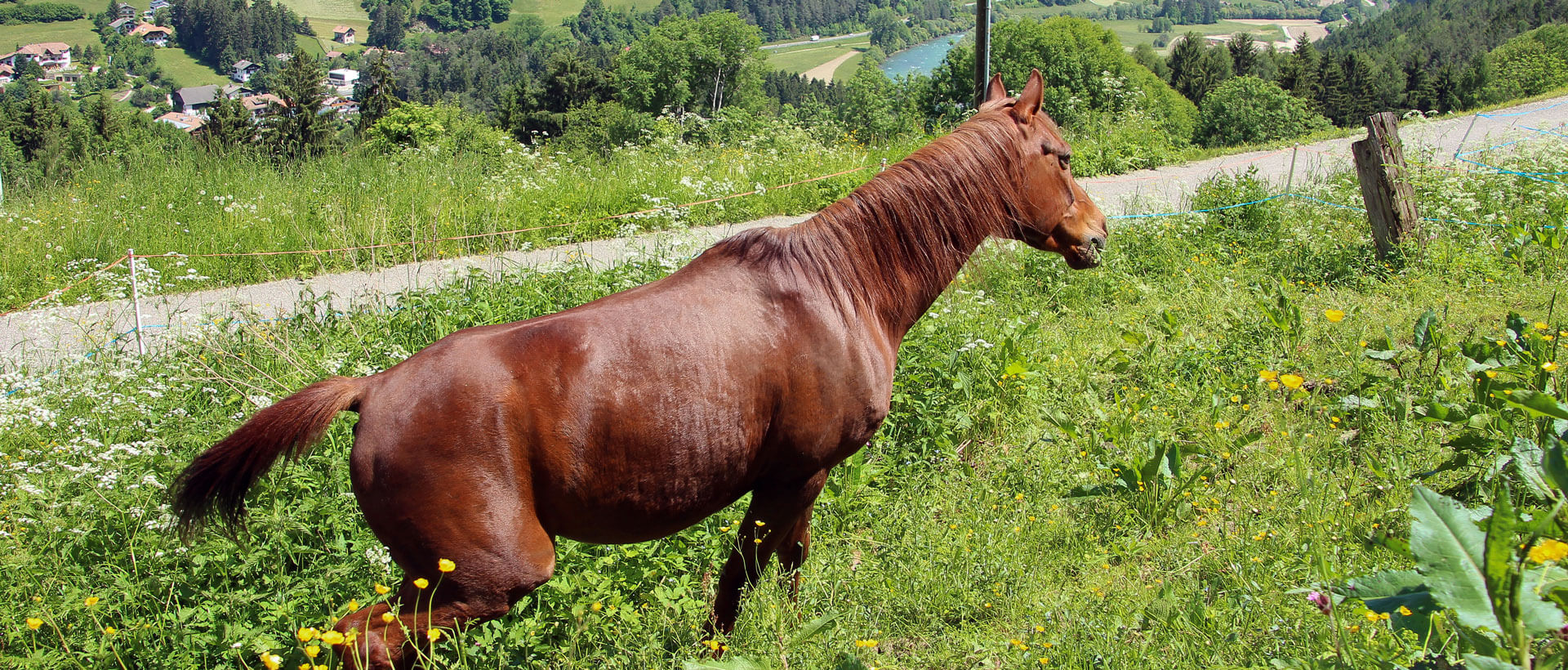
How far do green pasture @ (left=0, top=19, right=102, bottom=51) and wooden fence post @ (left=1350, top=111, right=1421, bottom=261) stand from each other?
173m

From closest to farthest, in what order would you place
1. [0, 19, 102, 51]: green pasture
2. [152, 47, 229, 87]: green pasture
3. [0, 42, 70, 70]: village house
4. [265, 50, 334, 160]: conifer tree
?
1. [265, 50, 334, 160]: conifer tree
2. [0, 42, 70, 70]: village house
3. [152, 47, 229, 87]: green pasture
4. [0, 19, 102, 51]: green pasture

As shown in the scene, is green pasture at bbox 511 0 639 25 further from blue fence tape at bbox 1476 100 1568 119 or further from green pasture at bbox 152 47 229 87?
blue fence tape at bbox 1476 100 1568 119

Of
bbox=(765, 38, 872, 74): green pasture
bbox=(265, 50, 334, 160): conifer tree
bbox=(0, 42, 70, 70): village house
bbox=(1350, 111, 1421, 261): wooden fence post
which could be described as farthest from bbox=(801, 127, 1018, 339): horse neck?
bbox=(0, 42, 70, 70): village house

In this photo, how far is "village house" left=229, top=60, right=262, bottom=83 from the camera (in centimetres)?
12838

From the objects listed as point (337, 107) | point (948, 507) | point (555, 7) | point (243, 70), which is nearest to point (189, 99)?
point (243, 70)

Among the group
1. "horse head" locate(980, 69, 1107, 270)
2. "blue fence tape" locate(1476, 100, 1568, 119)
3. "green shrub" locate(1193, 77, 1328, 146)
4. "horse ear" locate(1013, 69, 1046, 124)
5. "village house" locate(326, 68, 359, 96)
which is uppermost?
"horse ear" locate(1013, 69, 1046, 124)

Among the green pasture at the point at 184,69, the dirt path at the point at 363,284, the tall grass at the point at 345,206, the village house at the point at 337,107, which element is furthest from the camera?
the green pasture at the point at 184,69

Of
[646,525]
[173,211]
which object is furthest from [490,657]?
[173,211]

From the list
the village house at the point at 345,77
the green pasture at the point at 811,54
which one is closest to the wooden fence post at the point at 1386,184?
the green pasture at the point at 811,54

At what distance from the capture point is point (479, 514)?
2422 millimetres

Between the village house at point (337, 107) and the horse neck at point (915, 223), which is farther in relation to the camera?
the village house at point (337, 107)

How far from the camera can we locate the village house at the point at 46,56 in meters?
111

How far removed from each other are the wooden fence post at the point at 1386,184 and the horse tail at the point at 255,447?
25.3 ft

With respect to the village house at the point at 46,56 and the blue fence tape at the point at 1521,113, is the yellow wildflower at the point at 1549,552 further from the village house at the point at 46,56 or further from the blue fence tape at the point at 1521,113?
the village house at the point at 46,56
